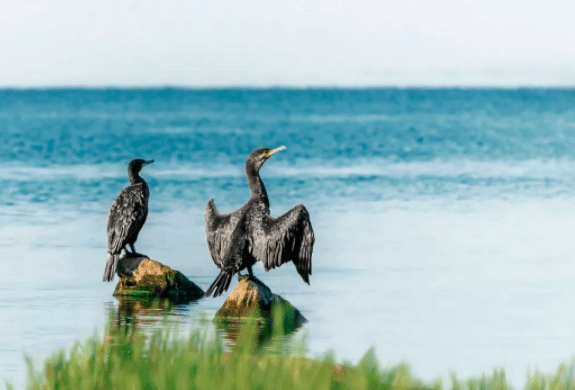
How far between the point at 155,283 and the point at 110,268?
1.66ft

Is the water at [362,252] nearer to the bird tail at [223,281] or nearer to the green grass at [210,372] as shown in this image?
the bird tail at [223,281]

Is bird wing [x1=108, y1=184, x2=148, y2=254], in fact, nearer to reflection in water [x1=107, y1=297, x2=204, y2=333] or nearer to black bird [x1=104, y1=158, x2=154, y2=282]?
black bird [x1=104, y1=158, x2=154, y2=282]

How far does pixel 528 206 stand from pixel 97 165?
17681 millimetres

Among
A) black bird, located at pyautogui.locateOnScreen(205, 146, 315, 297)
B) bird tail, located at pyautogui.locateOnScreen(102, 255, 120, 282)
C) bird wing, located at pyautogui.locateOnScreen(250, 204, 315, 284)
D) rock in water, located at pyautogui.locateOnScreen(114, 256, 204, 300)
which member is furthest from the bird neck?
bird tail, located at pyautogui.locateOnScreen(102, 255, 120, 282)

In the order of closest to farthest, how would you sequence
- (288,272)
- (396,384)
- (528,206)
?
1. (396,384)
2. (288,272)
3. (528,206)

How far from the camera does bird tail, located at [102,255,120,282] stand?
1290 centimetres

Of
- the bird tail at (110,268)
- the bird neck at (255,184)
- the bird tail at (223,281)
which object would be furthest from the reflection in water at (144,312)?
the bird neck at (255,184)

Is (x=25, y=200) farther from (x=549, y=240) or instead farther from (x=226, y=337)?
(x=226, y=337)

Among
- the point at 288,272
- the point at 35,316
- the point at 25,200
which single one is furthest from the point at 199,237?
the point at 25,200

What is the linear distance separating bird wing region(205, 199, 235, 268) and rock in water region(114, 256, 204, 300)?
3.81 feet

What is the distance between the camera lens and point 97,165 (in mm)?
37531

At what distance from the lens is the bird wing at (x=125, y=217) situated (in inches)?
511

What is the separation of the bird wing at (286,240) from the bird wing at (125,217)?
2.00 meters

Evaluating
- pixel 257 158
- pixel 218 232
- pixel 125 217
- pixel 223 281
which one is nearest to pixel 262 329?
pixel 223 281
